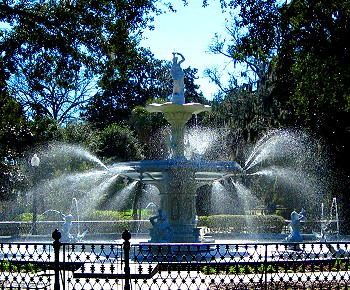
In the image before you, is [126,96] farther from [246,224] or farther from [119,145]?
[246,224]

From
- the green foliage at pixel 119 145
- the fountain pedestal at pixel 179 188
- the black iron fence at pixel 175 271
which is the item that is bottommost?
the black iron fence at pixel 175 271

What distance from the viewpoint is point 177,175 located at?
53.8 feet

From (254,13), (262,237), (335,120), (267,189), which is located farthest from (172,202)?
(267,189)

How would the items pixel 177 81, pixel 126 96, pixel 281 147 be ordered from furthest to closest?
pixel 126 96
pixel 281 147
pixel 177 81

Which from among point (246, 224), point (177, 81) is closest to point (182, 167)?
point (177, 81)

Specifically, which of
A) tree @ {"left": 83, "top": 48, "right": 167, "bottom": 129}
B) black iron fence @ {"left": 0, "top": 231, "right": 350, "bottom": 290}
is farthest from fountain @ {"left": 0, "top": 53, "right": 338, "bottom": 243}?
tree @ {"left": 83, "top": 48, "right": 167, "bottom": 129}

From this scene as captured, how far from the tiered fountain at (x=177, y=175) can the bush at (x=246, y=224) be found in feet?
19.0

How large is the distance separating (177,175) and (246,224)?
831cm

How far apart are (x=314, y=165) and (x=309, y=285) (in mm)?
18026

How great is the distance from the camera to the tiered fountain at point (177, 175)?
1566 cm

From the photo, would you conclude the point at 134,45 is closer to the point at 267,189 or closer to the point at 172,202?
the point at 172,202

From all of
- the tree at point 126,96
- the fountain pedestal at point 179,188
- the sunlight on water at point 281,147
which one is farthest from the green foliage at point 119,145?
the fountain pedestal at point 179,188

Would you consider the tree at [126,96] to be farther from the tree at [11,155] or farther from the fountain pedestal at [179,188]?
the fountain pedestal at [179,188]

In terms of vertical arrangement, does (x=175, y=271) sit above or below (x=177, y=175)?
below
